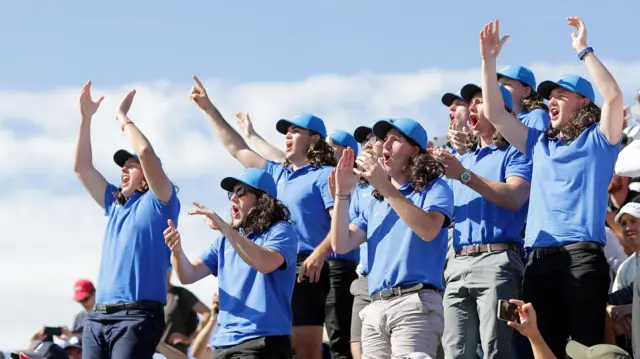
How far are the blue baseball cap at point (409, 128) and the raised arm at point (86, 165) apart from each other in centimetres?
276

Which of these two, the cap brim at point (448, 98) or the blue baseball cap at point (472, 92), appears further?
the cap brim at point (448, 98)

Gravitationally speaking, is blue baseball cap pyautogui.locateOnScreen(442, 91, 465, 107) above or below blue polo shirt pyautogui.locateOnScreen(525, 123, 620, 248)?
above

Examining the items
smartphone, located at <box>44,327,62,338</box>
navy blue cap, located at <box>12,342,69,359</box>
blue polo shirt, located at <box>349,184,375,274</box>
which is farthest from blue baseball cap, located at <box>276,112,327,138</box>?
smartphone, located at <box>44,327,62,338</box>

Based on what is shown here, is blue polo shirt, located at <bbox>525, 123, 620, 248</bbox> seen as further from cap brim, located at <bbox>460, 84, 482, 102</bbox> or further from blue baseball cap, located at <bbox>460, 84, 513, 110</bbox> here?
cap brim, located at <bbox>460, 84, 482, 102</bbox>

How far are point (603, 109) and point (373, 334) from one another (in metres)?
2.19

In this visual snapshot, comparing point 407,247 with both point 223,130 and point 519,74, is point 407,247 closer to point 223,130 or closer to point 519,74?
point 519,74

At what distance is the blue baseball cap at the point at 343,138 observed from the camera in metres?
10.5

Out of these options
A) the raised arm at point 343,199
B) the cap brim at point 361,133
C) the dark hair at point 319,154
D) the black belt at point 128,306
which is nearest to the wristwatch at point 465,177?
the raised arm at point 343,199

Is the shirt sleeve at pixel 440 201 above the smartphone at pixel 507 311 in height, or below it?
above

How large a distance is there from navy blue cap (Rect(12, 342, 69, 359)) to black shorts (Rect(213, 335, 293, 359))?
339 centimetres

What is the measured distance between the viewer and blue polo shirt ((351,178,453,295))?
299 inches

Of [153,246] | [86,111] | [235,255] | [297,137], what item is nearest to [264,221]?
[235,255]

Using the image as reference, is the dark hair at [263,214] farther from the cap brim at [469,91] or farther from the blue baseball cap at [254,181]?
the cap brim at [469,91]

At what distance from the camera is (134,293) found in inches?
342
